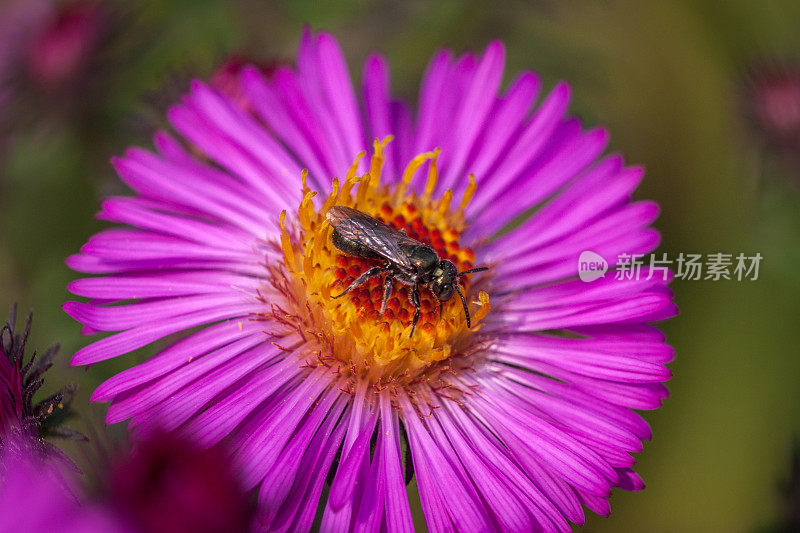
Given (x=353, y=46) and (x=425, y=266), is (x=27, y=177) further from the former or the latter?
(x=425, y=266)

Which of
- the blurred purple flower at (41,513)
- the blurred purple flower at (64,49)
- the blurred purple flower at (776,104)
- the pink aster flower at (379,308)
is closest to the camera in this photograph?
the blurred purple flower at (41,513)

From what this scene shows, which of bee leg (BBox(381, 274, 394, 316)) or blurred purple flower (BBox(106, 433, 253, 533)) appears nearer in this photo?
blurred purple flower (BBox(106, 433, 253, 533))

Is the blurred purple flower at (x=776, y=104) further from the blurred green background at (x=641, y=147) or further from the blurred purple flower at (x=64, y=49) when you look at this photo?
the blurred purple flower at (x=64, y=49)

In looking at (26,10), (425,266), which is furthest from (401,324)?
(26,10)

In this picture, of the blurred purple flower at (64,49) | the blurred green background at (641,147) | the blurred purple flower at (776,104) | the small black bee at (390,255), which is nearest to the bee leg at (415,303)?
the small black bee at (390,255)

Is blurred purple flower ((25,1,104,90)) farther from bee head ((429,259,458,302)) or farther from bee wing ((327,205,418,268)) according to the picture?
bee head ((429,259,458,302))

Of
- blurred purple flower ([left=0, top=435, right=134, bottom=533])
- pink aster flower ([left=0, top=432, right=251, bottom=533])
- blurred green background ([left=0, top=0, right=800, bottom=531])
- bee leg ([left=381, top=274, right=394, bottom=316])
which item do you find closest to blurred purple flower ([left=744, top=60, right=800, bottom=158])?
blurred green background ([left=0, top=0, right=800, bottom=531])
